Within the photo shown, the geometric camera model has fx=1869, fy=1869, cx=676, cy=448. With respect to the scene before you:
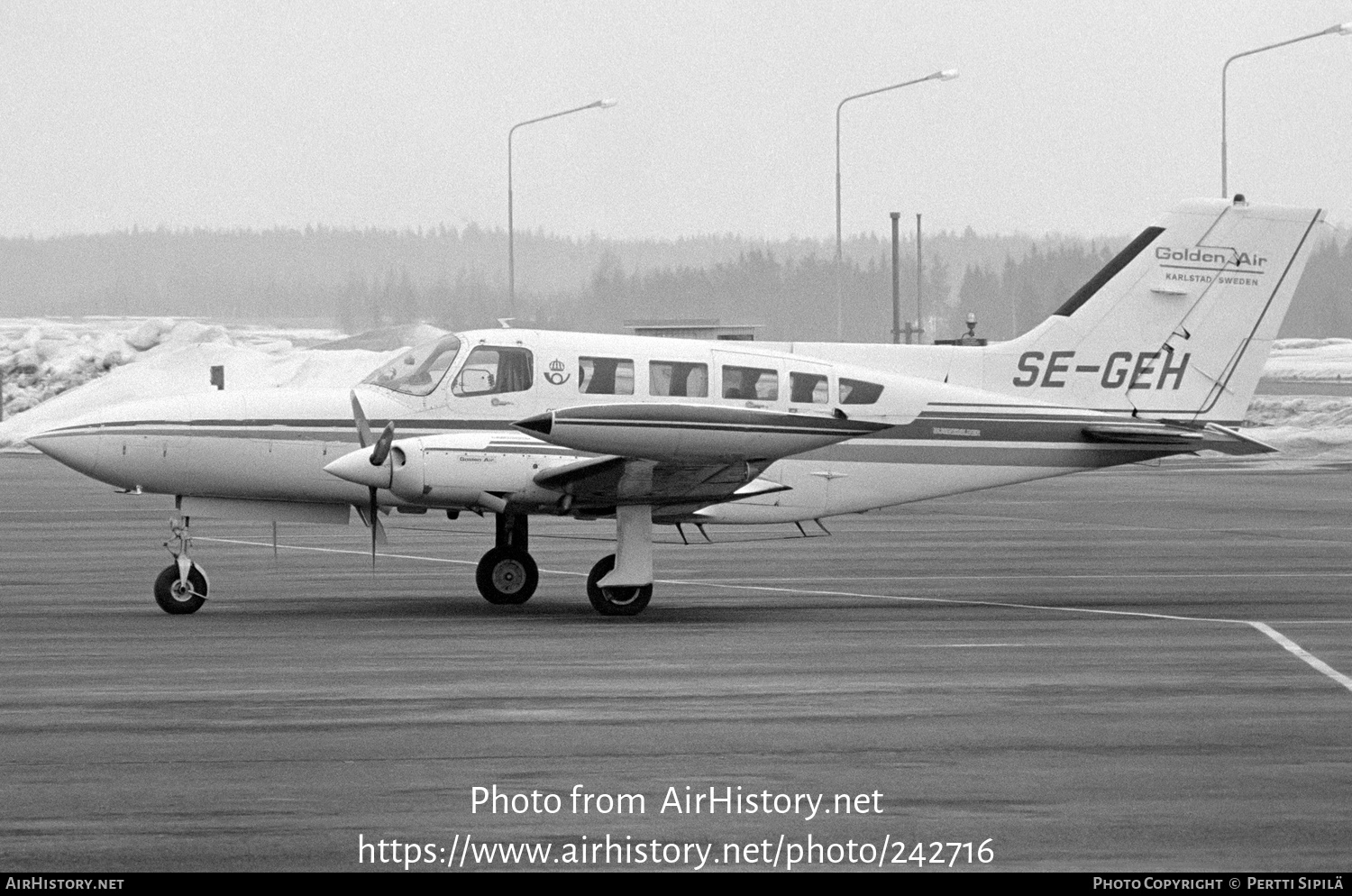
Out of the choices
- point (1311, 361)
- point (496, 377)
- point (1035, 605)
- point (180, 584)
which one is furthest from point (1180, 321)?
point (1311, 361)

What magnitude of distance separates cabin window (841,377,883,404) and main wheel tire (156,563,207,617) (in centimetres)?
646

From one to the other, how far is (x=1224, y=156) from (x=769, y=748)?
132 ft

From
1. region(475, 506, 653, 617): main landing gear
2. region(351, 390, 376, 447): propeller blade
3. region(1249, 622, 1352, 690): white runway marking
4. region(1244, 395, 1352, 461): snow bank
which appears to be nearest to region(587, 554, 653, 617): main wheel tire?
region(475, 506, 653, 617): main landing gear

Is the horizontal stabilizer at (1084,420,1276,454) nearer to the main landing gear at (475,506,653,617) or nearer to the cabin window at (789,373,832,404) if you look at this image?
the cabin window at (789,373,832,404)

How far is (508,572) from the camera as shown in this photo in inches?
736

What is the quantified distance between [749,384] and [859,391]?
1.22 m

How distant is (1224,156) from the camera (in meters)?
47.6

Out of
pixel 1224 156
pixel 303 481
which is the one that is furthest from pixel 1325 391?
pixel 303 481

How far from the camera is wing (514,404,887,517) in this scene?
53.5 ft

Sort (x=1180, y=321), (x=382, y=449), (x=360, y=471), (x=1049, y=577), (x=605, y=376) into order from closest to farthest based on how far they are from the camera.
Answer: (x=382, y=449) < (x=360, y=471) < (x=605, y=376) < (x=1180, y=321) < (x=1049, y=577)

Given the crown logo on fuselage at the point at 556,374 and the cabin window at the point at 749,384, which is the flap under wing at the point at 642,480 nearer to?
the cabin window at the point at 749,384

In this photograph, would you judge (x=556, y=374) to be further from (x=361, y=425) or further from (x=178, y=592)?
(x=178, y=592)

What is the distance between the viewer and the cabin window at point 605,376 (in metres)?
18.1
